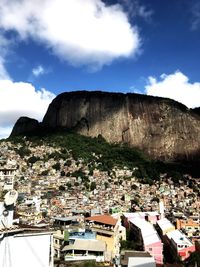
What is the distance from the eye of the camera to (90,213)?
59125 millimetres

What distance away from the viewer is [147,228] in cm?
4812

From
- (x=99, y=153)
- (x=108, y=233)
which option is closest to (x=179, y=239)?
(x=108, y=233)

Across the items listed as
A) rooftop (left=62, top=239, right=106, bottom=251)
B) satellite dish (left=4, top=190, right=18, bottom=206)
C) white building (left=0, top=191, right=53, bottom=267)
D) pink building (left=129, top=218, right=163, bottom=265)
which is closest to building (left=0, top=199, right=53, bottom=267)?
white building (left=0, top=191, right=53, bottom=267)

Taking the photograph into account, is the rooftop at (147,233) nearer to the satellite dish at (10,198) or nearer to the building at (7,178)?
the building at (7,178)

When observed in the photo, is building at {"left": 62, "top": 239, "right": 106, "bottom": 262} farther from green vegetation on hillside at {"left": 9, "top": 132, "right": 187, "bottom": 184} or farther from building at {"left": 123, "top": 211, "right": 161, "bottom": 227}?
green vegetation on hillside at {"left": 9, "top": 132, "right": 187, "bottom": 184}

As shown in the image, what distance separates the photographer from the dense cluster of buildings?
9.15 m

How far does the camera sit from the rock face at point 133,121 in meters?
130

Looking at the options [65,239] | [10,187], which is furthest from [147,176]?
[10,187]

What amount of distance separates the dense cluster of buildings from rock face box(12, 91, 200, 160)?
23.7 meters

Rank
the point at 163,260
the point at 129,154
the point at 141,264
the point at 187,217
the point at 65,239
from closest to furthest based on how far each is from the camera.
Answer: the point at 141,264 < the point at 65,239 < the point at 163,260 < the point at 187,217 < the point at 129,154

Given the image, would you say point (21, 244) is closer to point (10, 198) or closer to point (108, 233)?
point (10, 198)

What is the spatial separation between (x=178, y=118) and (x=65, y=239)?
106 meters

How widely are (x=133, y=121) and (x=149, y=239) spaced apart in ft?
298

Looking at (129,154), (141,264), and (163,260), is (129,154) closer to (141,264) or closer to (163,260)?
(163,260)
